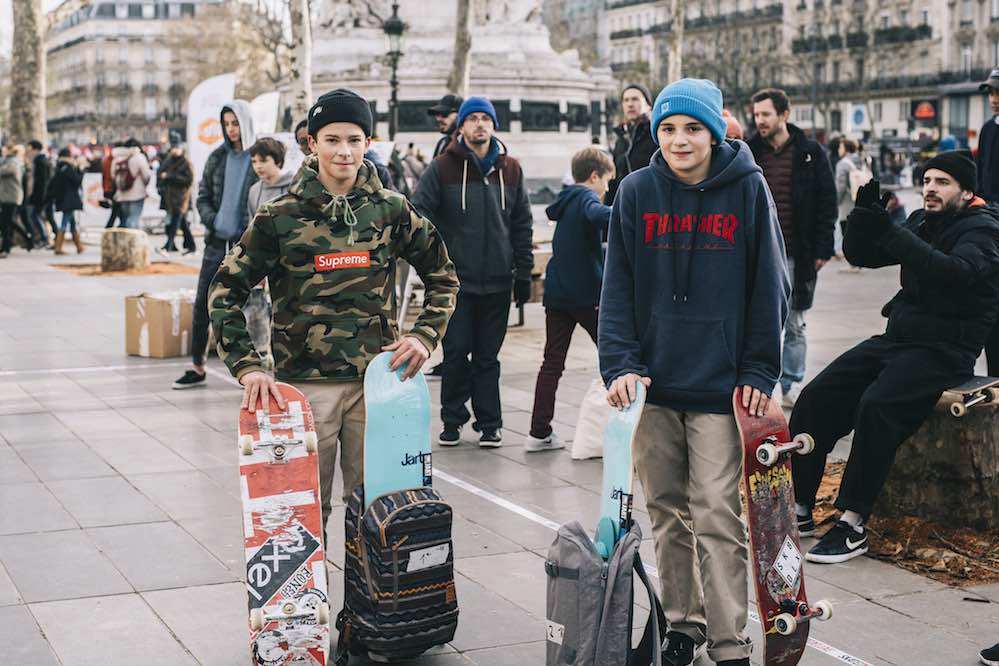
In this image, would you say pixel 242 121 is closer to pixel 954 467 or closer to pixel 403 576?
pixel 954 467

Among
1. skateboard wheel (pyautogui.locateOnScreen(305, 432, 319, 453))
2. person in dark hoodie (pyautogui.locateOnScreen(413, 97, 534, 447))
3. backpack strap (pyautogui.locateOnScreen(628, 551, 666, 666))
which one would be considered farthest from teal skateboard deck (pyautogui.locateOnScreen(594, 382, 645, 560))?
person in dark hoodie (pyautogui.locateOnScreen(413, 97, 534, 447))

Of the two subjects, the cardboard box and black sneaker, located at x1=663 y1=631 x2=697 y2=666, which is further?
the cardboard box

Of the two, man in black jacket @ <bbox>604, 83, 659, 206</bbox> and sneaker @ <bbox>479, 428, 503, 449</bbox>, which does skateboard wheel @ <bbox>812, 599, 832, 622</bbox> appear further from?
sneaker @ <bbox>479, 428, 503, 449</bbox>

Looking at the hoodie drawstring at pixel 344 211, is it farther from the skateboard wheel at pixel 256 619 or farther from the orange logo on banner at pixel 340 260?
the skateboard wheel at pixel 256 619

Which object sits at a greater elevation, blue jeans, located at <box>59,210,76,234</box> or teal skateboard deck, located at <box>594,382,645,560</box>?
blue jeans, located at <box>59,210,76,234</box>

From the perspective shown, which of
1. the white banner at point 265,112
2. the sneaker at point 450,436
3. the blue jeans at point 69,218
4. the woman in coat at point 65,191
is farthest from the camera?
the blue jeans at point 69,218

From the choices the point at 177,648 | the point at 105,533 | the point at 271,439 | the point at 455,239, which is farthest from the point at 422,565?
the point at 455,239

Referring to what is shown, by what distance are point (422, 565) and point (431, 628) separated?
0.73 ft

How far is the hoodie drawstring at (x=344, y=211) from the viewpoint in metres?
4.67

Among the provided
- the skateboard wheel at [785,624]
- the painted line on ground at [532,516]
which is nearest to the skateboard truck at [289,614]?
the skateboard wheel at [785,624]

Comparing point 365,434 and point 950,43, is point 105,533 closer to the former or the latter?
point 365,434

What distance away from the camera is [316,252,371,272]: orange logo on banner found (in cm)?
468

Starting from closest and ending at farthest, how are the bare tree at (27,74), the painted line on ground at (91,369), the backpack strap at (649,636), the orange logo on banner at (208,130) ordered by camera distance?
the backpack strap at (649,636), the painted line on ground at (91,369), the orange logo on banner at (208,130), the bare tree at (27,74)

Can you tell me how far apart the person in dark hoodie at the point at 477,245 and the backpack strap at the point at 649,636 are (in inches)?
152
